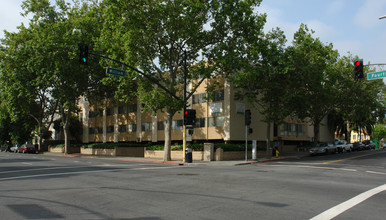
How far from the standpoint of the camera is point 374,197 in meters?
9.93

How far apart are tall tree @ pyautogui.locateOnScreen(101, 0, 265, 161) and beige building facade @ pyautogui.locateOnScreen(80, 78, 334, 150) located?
2664mm

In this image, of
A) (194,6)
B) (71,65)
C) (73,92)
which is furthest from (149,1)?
(73,92)

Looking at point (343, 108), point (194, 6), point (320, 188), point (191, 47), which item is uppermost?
point (194, 6)

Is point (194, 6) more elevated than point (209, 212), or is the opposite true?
point (194, 6)

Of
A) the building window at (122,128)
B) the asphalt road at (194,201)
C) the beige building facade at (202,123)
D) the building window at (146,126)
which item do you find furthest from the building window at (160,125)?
the asphalt road at (194,201)

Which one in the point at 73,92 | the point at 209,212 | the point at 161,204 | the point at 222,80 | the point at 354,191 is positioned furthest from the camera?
the point at 73,92

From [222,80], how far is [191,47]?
26.7ft

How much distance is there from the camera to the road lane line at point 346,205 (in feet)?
24.0

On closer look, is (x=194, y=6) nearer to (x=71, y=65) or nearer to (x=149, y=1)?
(x=149, y=1)

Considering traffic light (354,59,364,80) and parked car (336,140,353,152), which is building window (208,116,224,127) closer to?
parked car (336,140,353,152)

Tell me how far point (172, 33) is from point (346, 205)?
21921 mm

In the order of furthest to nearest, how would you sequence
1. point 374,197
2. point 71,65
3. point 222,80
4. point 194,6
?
point 71,65 < point 222,80 < point 194,6 < point 374,197

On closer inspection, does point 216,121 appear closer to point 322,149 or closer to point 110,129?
point 322,149

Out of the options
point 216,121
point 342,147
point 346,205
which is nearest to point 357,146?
point 342,147
